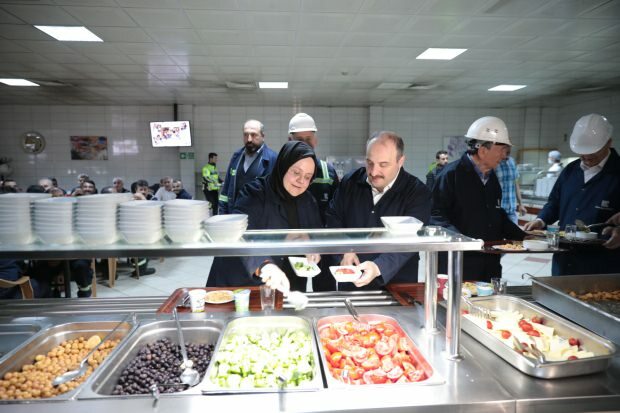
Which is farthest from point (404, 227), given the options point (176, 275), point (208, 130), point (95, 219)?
point (208, 130)

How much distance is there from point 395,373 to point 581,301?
39.7 inches

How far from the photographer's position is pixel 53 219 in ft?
4.04

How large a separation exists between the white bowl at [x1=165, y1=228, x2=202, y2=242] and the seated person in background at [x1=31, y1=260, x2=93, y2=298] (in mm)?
3048

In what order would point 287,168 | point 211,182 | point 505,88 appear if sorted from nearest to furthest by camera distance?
point 287,168 < point 505,88 < point 211,182

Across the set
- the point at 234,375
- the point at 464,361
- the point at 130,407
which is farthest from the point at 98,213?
the point at 464,361

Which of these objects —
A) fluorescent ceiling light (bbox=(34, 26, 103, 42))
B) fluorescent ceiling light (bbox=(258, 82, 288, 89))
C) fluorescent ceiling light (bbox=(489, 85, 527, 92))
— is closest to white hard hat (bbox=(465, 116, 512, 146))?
fluorescent ceiling light (bbox=(34, 26, 103, 42))

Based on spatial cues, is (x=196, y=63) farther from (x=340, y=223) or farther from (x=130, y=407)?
(x=130, y=407)

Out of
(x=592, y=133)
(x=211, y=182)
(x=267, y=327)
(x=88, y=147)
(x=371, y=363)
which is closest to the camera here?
(x=371, y=363)

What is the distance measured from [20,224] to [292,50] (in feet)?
15.5

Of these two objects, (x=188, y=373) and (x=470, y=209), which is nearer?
(x=188, y=373)

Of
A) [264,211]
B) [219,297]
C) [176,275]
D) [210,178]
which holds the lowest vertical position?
[176,275]

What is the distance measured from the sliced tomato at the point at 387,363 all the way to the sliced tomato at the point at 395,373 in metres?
0.02

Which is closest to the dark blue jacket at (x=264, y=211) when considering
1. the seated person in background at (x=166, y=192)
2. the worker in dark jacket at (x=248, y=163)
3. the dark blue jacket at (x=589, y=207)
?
the worker in dark jacket at (x=248, y=163)

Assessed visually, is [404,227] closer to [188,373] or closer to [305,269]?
[305,269]
